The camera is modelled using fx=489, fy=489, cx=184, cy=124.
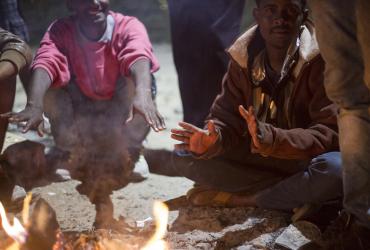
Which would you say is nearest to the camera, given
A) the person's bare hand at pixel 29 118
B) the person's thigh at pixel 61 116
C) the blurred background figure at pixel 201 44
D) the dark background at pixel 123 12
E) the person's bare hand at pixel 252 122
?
the person's bare hand at pixel 252 122

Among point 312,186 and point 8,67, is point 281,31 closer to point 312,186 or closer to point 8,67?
point 312,186

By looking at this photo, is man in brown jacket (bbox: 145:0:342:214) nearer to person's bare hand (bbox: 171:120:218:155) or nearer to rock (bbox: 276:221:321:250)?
person's bare hand (bbox: 171:120:218:155)

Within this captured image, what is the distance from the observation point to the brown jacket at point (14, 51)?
13.4 ft

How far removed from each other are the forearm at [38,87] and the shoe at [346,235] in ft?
8.26

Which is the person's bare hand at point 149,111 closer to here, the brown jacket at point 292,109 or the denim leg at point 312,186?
the brown jacket at point 292,109

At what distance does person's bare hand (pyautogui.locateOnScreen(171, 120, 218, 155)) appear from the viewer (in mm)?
3488

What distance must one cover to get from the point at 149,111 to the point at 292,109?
121cm

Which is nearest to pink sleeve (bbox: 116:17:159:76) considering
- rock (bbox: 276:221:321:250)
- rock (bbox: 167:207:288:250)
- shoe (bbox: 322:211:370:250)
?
rock (bbox: 167:207:288:250)

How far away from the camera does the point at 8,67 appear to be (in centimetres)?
404

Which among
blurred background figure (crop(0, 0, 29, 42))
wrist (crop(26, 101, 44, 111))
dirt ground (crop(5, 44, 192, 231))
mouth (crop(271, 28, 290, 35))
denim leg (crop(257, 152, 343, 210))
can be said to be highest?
mouth (crop(271, 28, 290, 35))

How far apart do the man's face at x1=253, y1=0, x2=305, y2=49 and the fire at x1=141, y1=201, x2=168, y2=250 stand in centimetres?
153

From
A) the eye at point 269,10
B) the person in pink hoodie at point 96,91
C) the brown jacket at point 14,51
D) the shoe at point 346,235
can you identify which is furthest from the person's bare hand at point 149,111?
the shoe at point 346,235

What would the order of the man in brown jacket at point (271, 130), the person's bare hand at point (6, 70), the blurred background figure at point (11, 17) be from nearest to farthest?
the man in brown jacket at point (271, 130) < the person's bare hand at point (6, 70) < the blurred background figure at point (11, 17)

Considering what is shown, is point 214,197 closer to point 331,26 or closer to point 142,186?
point 142,186
